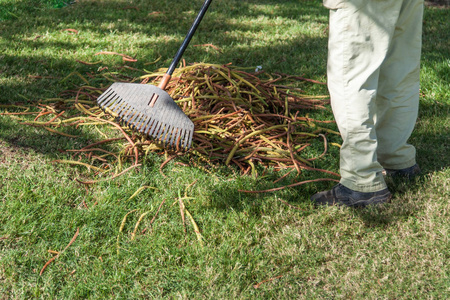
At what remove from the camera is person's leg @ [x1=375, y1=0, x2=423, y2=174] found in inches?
105

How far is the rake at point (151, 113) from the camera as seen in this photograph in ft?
8.98

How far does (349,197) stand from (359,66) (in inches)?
29.7

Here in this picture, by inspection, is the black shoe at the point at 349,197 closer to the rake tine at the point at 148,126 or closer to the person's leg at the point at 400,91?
the person's leg at the point at 400,91

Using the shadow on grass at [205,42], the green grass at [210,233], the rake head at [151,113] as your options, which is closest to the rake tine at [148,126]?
the rake head at [151,113]

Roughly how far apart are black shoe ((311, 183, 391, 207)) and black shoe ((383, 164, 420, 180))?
0.93 feet

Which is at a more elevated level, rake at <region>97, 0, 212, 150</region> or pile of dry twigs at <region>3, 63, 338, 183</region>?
rake at <region>97, 0, 212, 150</region>

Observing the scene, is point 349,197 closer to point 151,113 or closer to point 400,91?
→ point 400,91

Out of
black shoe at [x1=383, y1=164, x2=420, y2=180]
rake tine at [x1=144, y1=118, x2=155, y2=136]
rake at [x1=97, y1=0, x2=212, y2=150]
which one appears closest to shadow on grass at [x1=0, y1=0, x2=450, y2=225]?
black shoe at [x1=383, y1=164, x2=420, y2=180]

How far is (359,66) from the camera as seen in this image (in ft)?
7.86

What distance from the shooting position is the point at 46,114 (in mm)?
3664

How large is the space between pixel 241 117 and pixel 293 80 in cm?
113

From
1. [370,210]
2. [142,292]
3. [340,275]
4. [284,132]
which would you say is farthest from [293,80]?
[142,292]

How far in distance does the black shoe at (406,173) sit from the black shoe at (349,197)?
283 mm

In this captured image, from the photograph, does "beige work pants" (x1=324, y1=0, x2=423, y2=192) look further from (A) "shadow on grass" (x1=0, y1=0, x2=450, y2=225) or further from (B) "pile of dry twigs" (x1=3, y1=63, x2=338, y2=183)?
(B) "pile of dry twigs" (x1=3, y1=63, x2=338, y2=183)
